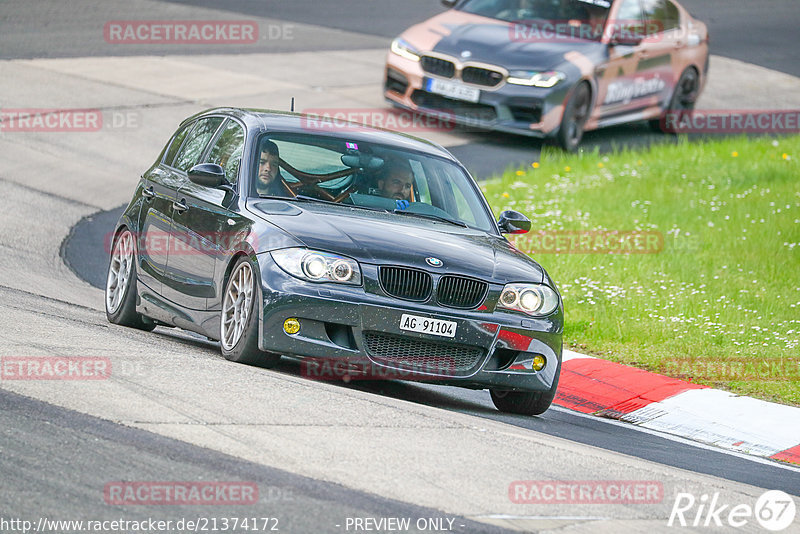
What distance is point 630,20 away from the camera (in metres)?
19.7

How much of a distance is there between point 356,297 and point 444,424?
1040 mm

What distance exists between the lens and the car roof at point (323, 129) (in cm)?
924

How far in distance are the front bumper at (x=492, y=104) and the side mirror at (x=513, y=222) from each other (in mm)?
8660

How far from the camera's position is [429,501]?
18.7 ft

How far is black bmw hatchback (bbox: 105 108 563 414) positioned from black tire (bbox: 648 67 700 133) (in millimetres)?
12027

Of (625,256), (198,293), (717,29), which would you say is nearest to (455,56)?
(625,256)

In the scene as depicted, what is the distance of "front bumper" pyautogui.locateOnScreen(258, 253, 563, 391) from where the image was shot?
25.5ft

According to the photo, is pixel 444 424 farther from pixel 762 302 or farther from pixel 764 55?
pixel 764 55

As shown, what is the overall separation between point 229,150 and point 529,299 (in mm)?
2388

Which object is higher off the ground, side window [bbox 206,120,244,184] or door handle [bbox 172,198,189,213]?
side window [bbox 206,120,244,184]
